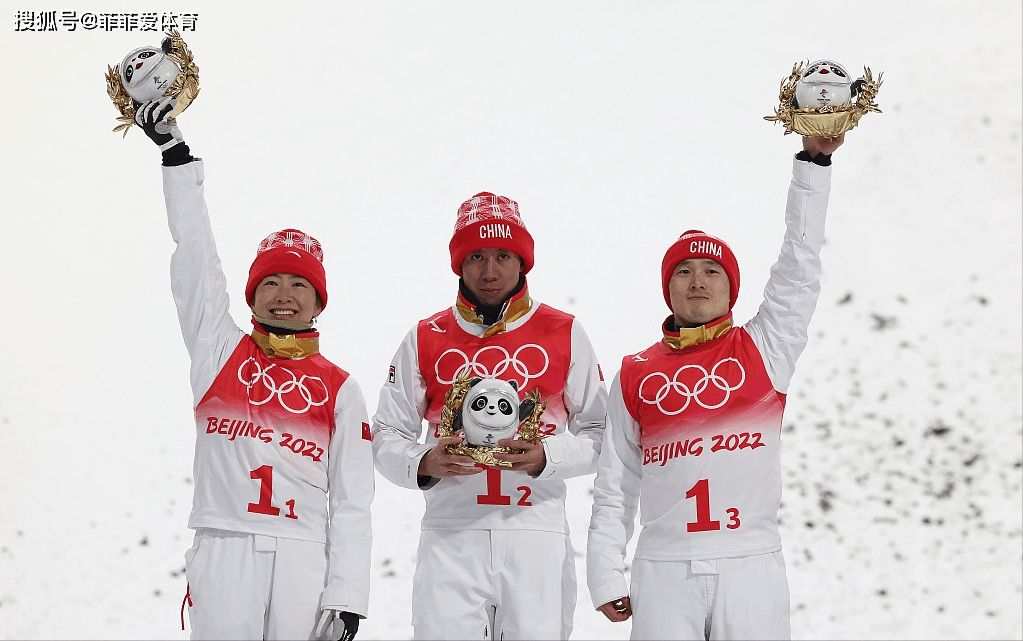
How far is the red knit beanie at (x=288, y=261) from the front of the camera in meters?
3.25

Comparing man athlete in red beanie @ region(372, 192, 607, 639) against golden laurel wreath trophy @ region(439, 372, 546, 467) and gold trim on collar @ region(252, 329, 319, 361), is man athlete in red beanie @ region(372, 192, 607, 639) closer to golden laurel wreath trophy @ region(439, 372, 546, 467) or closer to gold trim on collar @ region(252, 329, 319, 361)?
golden laurel wreath trophy @ region(439, 372, 546, 467)

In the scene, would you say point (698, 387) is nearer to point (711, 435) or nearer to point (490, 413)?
point (711, 435)

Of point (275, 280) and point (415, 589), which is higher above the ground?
point (275, 280)

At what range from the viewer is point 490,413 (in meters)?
2.88

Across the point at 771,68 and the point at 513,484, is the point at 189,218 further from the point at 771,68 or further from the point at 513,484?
the point at 771,68

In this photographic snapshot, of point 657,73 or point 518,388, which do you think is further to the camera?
point 657,73

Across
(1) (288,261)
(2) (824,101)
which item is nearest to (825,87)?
(2) (824,101)

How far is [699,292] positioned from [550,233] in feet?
11.5

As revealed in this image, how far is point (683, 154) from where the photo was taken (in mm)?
6902

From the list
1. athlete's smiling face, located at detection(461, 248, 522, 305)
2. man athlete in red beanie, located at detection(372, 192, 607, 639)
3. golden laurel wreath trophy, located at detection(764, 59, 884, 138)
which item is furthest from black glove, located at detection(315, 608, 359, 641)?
golden laurel wreath trophy, located at detection(764, 59, 884, 138)

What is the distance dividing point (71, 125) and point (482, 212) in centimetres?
502

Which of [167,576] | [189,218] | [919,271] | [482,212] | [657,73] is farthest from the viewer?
[657,73]

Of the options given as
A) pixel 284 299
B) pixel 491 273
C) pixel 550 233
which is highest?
pixel 550 233

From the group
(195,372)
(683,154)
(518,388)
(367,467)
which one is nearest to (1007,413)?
(683,154)
